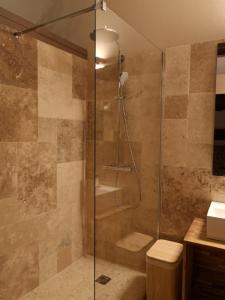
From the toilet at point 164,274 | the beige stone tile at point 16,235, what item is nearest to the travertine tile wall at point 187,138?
the toilet at point 164,274

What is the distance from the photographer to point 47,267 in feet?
7.44

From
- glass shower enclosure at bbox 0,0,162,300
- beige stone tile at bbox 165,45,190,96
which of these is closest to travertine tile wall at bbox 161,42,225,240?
beige stone tile at bbox 165,45,190,96

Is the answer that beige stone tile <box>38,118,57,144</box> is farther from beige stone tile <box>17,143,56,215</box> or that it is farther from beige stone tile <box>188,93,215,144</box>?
beige stone tile <box>188,93,215,144</box>

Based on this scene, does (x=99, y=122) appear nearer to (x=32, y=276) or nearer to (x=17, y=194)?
(x=17, y=194)

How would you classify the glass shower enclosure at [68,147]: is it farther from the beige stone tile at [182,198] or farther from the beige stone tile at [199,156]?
the beige stone tile at [199,156]

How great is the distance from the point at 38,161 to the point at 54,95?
0.62 m

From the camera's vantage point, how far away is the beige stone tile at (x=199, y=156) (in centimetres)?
210

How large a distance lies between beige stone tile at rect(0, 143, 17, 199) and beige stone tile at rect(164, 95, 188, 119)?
134 cm

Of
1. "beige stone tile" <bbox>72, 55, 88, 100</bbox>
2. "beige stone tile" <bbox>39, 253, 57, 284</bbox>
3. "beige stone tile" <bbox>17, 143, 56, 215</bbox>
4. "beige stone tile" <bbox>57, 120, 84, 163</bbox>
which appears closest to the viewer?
"beige stone tile" <bbox>17, 143, 56, 215</bbox>

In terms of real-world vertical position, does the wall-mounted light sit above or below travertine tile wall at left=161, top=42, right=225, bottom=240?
above

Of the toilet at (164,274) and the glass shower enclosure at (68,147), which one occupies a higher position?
the glass shower enclosure at (68,147)

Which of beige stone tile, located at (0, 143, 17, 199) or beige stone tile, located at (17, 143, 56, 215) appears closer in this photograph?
beige stone tile, located at (0, 143, 17, 199)

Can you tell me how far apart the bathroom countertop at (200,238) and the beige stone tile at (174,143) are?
1.80 ft

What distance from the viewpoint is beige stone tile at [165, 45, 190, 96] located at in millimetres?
2143
